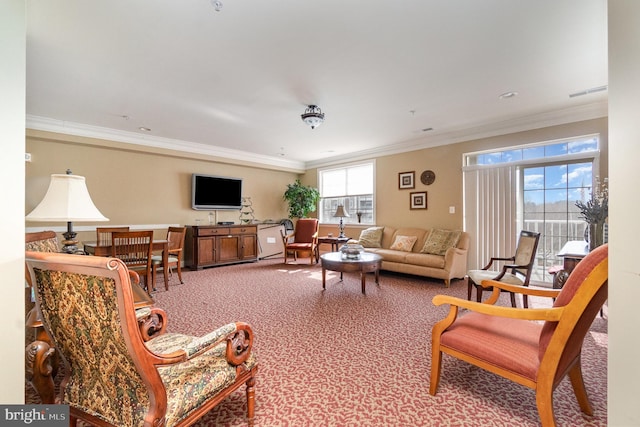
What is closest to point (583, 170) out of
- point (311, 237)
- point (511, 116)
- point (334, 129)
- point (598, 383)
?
point (511, 116)

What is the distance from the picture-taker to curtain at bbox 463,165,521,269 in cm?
433

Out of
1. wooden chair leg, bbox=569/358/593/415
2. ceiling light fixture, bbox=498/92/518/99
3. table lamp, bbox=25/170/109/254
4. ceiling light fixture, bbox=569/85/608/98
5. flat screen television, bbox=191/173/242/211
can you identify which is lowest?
wooden chair leg, bbox=569/358/593/415

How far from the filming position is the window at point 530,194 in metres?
3.88

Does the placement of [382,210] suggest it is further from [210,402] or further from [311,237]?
[210,402]

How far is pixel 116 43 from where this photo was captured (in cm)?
230

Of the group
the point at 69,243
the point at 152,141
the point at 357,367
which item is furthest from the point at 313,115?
the point at 152,141

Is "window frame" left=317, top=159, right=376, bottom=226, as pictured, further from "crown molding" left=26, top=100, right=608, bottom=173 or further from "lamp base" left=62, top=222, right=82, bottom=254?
"lamp base" left=62, top=222, right=82, bottom=254

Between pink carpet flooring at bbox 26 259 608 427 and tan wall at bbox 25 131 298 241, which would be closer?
pink carpet flooring at bbox 26 259 608 427

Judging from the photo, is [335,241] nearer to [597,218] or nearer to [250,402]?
[597,218]

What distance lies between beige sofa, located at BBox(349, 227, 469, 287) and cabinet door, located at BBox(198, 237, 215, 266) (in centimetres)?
311

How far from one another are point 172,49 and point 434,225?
4.74 metres

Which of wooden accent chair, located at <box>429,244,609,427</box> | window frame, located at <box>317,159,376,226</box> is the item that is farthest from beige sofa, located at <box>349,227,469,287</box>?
wooden accent chair, located at <box>429,244,609,427</box>

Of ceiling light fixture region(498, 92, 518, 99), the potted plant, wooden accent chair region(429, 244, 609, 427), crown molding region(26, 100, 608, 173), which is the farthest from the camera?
crown molding region(26, 100, 608, 173)

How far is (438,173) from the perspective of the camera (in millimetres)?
5160
